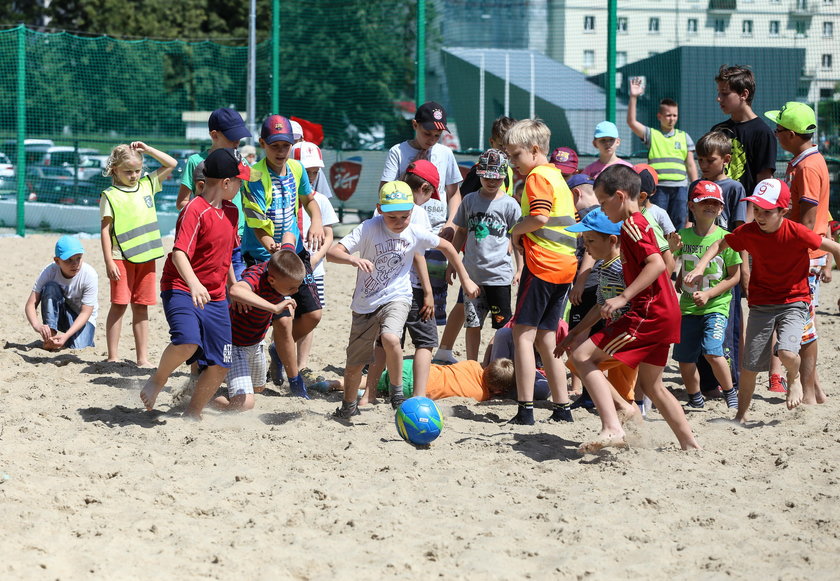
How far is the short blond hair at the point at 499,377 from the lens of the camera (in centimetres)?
684

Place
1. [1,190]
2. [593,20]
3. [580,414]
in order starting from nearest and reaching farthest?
[580,414], [593,20], [1,190]

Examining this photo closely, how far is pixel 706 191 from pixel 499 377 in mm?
1858

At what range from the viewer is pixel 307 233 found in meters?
7.03

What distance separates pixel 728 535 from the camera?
4.12m

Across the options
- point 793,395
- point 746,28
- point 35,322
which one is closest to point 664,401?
point 793,395

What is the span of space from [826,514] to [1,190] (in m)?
13.9

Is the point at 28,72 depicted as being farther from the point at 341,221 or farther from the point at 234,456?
the point at 234,456

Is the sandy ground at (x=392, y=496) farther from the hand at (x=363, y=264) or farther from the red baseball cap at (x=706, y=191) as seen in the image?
the red baseball cap at (x=706, y=191)

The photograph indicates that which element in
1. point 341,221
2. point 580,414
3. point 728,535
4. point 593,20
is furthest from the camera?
point 341,221

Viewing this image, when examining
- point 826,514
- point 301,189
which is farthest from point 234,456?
point 826,514

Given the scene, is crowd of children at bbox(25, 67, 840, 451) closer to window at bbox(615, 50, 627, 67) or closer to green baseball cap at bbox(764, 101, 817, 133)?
green baseball cap at bbox(764, 101, 817, 133)

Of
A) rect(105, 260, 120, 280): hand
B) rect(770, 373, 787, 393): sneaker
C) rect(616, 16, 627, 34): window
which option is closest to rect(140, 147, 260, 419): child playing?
rect(105, 260, 120, 280): hand

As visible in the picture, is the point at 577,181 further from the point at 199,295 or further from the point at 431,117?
the point at 199,295

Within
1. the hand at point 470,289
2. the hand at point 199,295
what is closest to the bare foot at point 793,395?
the hand at point 470,289
